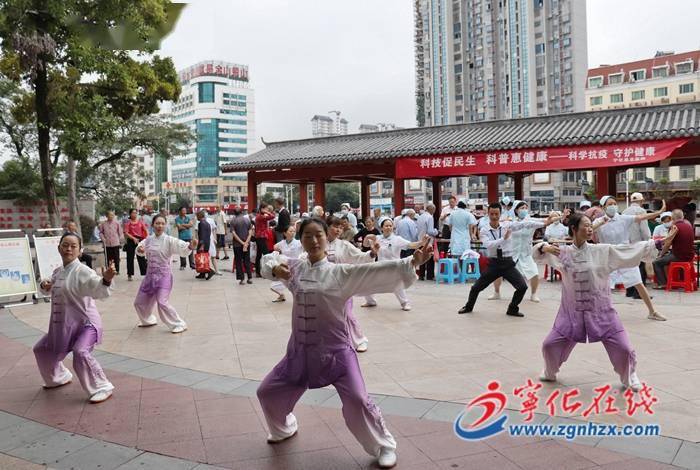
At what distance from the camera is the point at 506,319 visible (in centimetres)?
799

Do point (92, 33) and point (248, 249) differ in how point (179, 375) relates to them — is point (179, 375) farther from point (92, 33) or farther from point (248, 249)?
point (92, 33)

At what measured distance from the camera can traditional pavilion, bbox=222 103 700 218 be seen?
14672 millimetres

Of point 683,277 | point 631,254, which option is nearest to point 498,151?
point 683,277

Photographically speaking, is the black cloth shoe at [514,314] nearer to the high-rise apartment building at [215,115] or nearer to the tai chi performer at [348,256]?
the tai chi performer at [348,256]

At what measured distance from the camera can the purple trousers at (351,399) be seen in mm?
3363

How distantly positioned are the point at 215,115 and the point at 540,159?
7996cm

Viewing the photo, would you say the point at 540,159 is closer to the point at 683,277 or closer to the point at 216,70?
the point at 683,277

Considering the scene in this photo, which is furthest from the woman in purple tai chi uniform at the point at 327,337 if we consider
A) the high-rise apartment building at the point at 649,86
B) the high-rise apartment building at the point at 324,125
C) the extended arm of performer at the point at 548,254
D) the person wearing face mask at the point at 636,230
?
the high-rise apartment building at the point at 324,125

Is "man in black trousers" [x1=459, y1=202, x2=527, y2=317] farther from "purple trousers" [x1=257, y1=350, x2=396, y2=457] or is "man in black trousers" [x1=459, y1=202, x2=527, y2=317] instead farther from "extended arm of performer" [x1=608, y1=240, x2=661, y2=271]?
"purple trousers" [x1=257, y1=350, x2=396, y2=457]

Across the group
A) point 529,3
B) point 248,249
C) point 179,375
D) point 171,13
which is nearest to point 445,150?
point 248,249

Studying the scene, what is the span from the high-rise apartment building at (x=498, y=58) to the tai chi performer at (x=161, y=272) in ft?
213

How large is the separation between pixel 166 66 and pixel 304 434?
44.9 ft

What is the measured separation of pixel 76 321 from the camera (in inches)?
193

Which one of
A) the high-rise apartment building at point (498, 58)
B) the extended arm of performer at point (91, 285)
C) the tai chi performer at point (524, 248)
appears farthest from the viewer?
the high-rise apartment building at point (498, 58)
